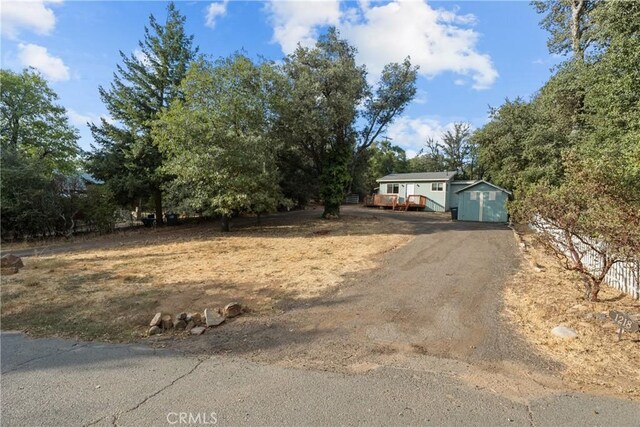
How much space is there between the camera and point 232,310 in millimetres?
5020

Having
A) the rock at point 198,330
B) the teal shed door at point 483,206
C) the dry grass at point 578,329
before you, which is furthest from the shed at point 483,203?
the rock at point 198,330

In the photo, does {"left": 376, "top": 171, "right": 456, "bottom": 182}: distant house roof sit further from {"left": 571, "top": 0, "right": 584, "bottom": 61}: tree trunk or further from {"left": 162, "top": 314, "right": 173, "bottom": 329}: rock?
{"left": 162, "top": 314, "right": 173, "bottom": 329}: rock

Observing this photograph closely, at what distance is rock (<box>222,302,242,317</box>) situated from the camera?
4.97 metres

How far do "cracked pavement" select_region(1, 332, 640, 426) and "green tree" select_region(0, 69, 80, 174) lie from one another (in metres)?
22.0

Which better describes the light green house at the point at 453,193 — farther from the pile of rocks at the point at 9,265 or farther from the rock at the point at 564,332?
the pile of rocks at the point at 9,265

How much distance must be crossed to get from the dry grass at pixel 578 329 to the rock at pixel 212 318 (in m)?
4.12

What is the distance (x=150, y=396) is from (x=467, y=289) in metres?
5.50

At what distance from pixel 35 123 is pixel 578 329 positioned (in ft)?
101

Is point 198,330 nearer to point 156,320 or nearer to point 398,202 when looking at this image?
point 156,320

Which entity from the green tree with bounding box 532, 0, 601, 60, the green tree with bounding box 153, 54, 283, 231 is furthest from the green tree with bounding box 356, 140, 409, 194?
the green tree with bounding box 153, 54, 283, 231

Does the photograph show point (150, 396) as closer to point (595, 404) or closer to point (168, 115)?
point (595, 404)

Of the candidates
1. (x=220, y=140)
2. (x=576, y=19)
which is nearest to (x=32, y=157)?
(x=220, y=140)

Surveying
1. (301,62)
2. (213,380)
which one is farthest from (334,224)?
(213,380)

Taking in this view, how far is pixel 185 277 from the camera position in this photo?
7.25 metres
